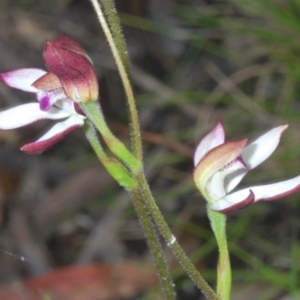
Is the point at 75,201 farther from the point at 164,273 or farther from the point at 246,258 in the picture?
the point at 164,273

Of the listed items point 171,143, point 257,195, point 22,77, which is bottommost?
point 171,143

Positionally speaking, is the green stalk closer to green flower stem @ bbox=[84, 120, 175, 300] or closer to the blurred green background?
green flower stem @ bbox=[84, 120, 175, 300]

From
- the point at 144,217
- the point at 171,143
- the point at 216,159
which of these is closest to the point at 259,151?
the point at 216,159

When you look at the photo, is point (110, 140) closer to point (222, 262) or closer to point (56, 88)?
point (56, 88)

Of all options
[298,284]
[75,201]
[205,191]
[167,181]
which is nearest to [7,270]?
[75,201]

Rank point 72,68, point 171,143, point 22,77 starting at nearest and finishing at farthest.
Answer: point 72,68 < point 22,77 < point 171,143
